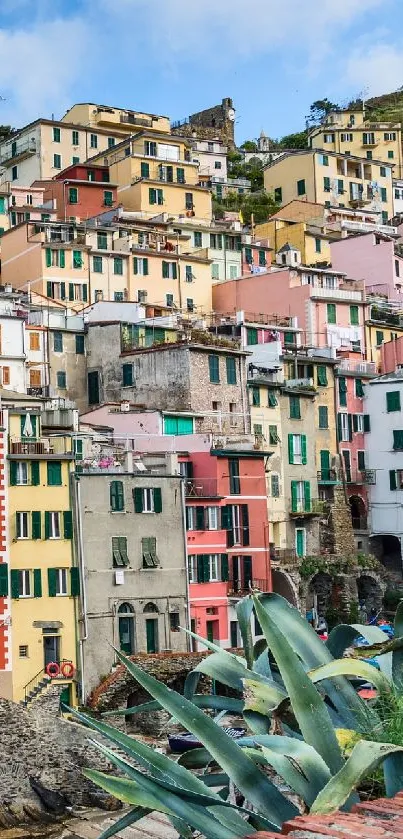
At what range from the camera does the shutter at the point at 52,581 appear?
5509 centimetres

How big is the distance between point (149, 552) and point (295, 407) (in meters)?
17.6

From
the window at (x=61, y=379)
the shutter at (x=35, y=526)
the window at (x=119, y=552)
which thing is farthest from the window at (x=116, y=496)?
the window at (x=61, y=379)

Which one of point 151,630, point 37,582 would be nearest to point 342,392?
point 151,630

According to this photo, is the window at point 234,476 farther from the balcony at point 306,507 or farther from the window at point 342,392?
the window at point 342,392

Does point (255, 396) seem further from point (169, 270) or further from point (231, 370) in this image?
point (169, 270)

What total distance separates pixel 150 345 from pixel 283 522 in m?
11.0

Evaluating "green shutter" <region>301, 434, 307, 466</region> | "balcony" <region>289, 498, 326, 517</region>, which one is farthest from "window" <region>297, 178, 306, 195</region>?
"balcony" <region>289, 498, 326, 517</region>

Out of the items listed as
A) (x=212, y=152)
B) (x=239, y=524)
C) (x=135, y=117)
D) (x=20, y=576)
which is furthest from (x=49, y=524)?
(x=212, y=152)

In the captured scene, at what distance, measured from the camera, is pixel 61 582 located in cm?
5553

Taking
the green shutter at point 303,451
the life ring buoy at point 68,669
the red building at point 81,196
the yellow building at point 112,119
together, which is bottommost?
the life ring buoy at point 68,669

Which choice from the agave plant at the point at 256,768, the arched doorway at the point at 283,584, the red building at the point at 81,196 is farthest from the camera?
the red building at the point at 81,196

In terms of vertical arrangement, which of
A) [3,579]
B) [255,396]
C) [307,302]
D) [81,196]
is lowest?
[3,579]

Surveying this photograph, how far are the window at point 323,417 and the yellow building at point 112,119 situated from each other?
4806cm

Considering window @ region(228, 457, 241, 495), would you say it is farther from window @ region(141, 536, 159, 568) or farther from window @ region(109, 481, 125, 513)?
window @ region(109, 481, 125, 513)
